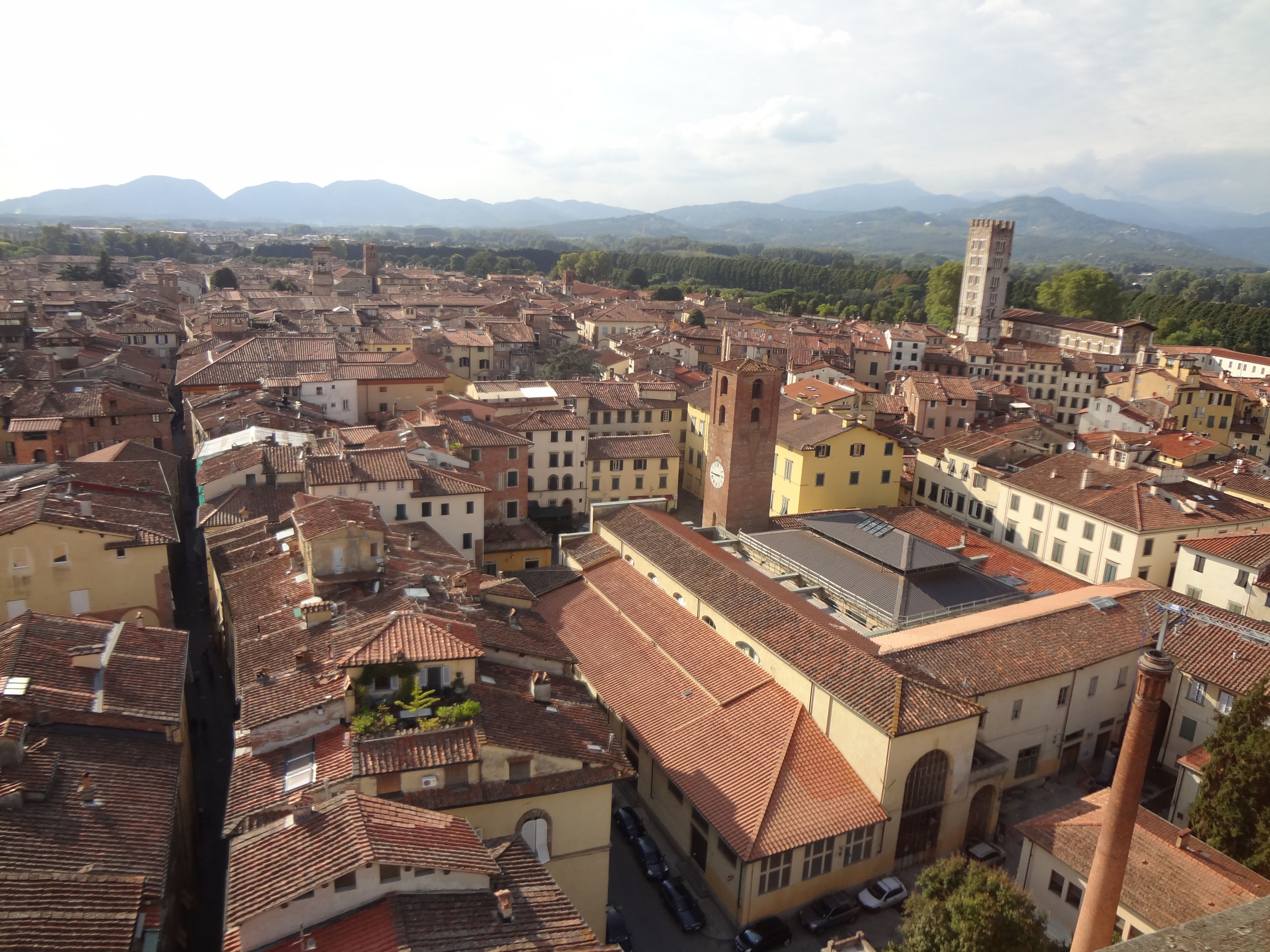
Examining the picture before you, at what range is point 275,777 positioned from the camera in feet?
62.1

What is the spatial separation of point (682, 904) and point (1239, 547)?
2970 cm

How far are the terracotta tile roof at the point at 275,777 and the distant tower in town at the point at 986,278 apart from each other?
113174 millimetres

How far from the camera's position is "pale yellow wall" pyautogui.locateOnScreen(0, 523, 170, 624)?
2669 cm

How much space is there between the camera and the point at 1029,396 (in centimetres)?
8475

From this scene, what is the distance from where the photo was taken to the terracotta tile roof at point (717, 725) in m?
22.3

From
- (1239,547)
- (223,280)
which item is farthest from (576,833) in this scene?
(223,280)

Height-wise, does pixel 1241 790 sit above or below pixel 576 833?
above

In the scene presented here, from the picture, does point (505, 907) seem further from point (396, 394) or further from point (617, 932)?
point (396, 394)

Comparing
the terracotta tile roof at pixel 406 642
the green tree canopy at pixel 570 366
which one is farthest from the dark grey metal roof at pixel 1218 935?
the green tree canopy at pixel 570 366

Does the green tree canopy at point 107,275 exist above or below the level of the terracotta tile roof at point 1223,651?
above

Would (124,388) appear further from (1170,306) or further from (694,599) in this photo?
(1170,306)

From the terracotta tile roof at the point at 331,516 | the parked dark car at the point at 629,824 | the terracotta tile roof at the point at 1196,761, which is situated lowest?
the parked dark car at the point at 629,824

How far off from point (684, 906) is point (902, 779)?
22.3 ft

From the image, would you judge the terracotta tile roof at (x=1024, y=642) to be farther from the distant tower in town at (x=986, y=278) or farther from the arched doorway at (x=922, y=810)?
the distant tower in town at (x=986, y=278)
